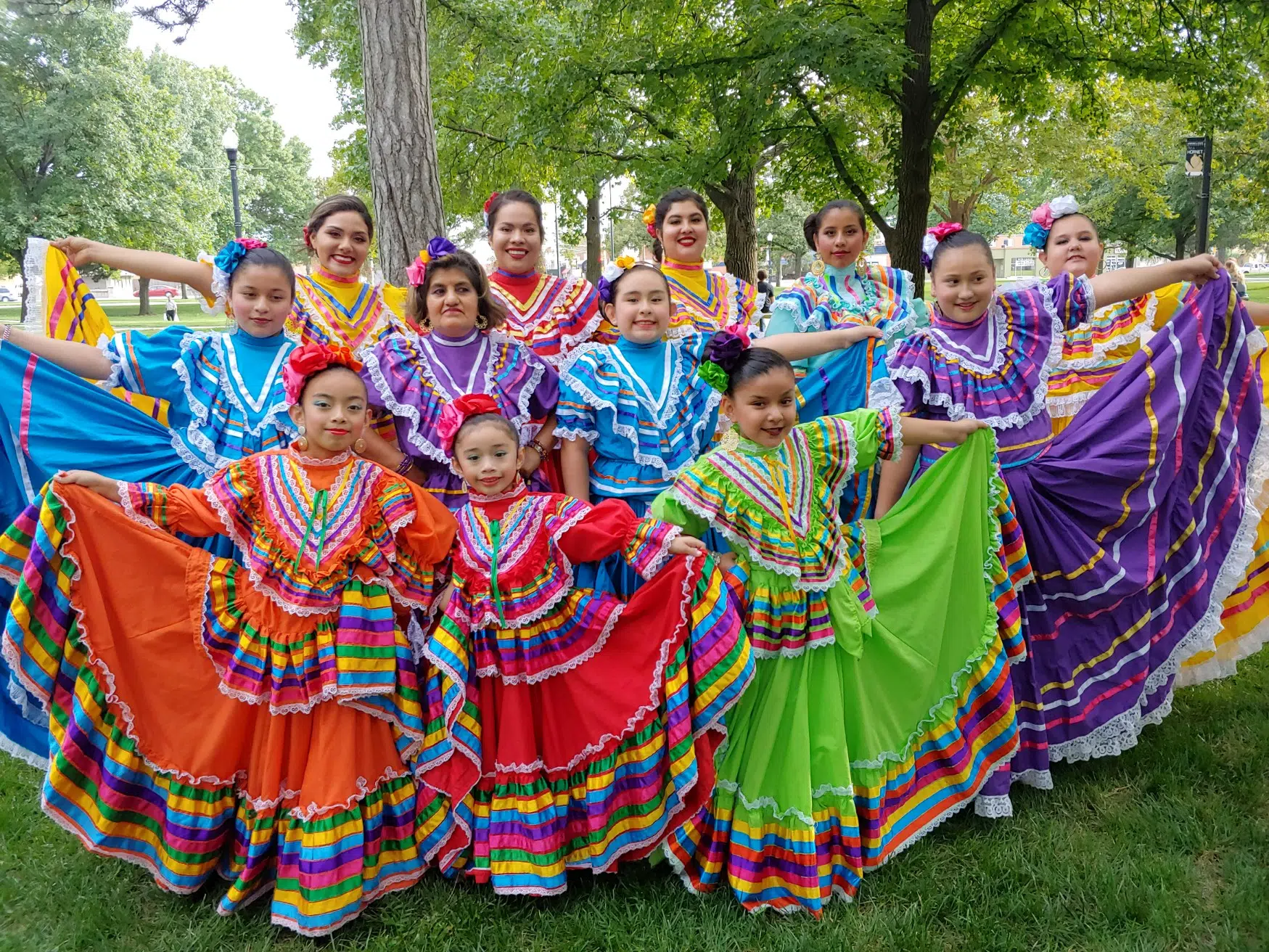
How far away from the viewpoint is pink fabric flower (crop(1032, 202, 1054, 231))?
4.15 m

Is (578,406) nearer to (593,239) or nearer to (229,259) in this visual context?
(229,259)

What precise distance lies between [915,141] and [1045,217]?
16.2 ft

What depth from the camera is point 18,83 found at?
78.0 ft

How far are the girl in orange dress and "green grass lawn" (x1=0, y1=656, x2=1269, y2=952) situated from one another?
144 millimetres

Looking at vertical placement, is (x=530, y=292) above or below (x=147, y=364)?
above

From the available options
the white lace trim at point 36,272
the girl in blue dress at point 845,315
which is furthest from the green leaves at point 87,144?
the girl in blue dress at point 845,315

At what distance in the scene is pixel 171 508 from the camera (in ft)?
8.87

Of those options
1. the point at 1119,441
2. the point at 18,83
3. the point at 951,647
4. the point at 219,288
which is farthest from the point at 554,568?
the point at 18,83

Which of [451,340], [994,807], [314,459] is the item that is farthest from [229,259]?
[994,807]

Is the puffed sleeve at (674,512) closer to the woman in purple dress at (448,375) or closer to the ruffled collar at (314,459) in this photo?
the woman in purple dress at (448,375)

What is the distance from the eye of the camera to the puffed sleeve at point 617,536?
269 cm

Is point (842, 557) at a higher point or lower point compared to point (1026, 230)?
lower

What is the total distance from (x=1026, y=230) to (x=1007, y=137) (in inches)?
680

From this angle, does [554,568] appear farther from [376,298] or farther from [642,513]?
[376,298]
